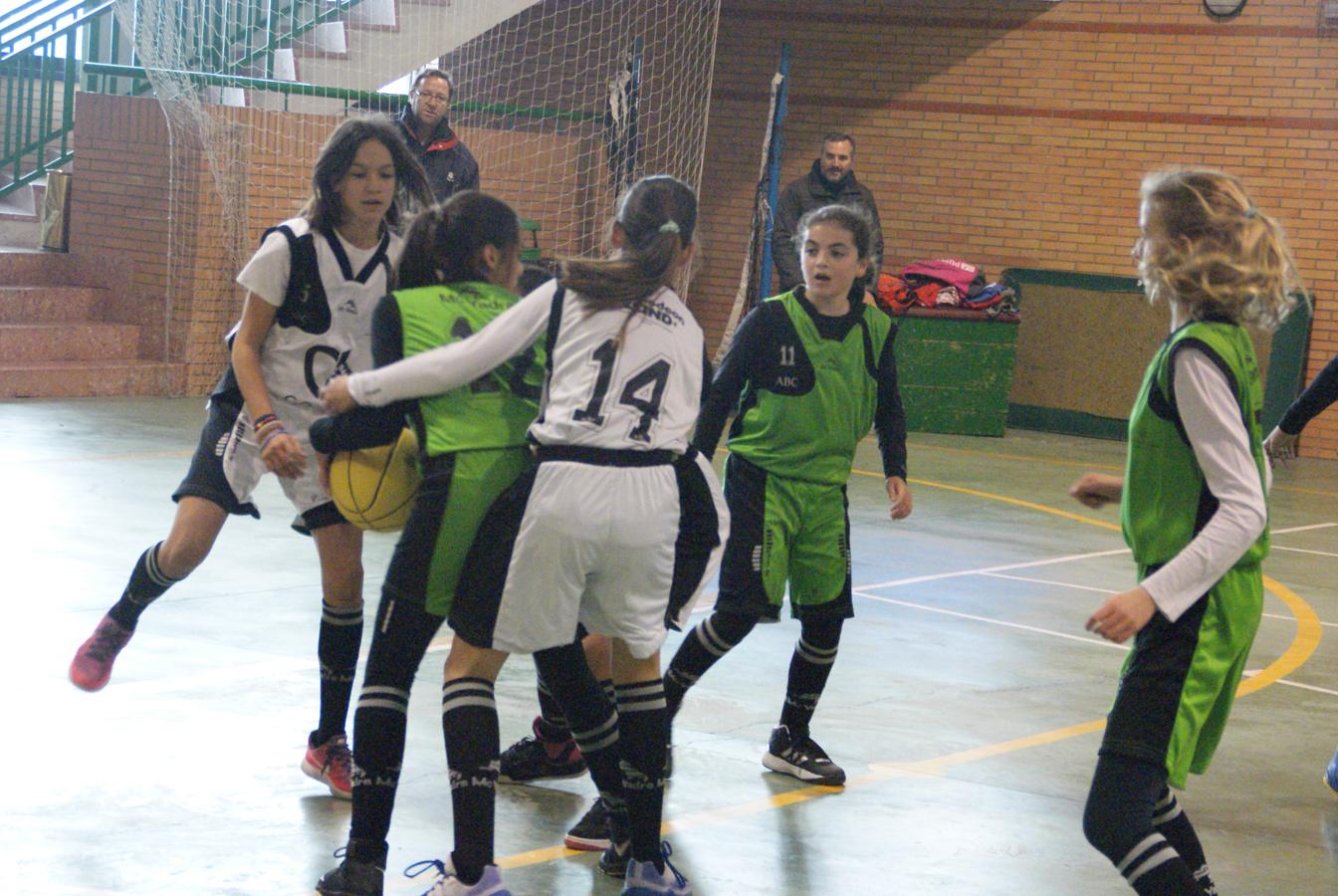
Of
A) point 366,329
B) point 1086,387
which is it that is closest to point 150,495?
point 366,329

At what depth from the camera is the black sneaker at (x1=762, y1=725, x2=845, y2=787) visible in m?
4.66

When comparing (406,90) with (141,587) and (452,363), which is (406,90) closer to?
(141,587)

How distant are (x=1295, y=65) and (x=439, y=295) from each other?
13.4m

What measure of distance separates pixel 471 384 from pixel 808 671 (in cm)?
177

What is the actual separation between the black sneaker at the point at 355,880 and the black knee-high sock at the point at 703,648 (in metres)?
1.36

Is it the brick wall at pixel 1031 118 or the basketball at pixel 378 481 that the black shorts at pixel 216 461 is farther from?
the brick wall at pixel 1031 118

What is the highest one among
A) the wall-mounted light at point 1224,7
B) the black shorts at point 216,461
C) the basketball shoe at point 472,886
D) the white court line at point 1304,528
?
the wall-mounted light at point 1224,7

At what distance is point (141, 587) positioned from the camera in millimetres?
4613

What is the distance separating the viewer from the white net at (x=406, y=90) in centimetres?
1337

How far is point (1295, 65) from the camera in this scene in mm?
14945

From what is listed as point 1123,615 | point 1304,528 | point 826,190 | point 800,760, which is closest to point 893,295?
point 826,190

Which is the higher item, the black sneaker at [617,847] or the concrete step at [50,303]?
the concrete step at [50,303]

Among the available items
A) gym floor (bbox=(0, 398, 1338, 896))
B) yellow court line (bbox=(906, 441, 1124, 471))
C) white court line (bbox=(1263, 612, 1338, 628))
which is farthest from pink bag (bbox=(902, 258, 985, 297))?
white court line (bbox=(1263, 612, 1338, 628))

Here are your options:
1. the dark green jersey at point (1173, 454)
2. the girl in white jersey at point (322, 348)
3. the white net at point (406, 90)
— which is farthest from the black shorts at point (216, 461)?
the white net at point (406, 90)
